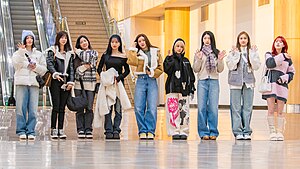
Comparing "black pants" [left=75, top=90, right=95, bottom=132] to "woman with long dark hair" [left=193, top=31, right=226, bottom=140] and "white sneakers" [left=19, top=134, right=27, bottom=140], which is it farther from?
"woman with long dark hair" [left=193, top=31, right=226, bottom=140]

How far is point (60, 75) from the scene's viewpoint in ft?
35.6

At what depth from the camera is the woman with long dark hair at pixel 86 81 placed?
11.0 m

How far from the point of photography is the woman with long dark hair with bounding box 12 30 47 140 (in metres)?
10.8

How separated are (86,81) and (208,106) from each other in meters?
2.07

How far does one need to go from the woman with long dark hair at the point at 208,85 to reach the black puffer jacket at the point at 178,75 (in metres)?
0.18

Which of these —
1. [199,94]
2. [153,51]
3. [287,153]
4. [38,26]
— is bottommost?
[287,153]

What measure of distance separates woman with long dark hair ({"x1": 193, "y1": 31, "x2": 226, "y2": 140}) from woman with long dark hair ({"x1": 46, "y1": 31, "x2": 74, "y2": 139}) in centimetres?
210

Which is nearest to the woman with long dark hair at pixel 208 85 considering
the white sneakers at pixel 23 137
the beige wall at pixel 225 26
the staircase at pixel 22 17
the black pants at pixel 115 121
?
the black pants at pixel 115 121

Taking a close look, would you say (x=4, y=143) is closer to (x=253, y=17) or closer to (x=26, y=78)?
(x=26, y=78)

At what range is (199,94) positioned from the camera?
36.7 feet

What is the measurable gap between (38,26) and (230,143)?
46.8ft

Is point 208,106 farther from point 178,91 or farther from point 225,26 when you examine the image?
point 225,26

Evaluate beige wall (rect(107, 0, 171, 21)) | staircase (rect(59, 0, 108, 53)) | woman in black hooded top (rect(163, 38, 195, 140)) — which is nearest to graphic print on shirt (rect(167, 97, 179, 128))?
woman in black hooded top (rect(163, 38, 195, 140))

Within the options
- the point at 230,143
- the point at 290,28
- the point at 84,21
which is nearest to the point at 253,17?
the point at 290,28
